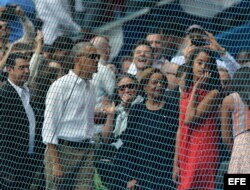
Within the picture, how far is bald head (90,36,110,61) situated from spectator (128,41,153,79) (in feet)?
0.83

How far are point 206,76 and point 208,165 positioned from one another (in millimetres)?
769

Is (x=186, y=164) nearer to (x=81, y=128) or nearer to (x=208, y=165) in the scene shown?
(x=208, y=165)

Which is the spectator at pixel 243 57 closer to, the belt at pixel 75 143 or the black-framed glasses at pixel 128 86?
the black-framed glasses at pixel 128 86

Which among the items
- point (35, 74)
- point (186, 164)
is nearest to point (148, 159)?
point (186, 164)

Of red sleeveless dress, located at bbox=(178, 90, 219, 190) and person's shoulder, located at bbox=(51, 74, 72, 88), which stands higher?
person's shoulder, located at bbox=(51, 74, 72, 88)

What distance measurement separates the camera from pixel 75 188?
848 centimetres

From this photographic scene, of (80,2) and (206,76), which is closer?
(206,76)

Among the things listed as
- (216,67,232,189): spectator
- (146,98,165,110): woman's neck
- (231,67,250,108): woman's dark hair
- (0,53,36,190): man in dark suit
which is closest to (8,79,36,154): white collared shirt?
(0,53,36,190): man in dark suit

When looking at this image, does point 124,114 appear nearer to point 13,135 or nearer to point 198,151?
point 198,151

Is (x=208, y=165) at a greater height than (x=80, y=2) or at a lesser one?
lesser

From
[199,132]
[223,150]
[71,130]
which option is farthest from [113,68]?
[223,150]

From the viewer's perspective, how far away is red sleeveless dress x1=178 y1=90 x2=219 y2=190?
26.7ft

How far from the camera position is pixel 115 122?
859 cm

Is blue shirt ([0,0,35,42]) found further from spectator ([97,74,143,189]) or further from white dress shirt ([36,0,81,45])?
spectator ([97,74,143,189])
